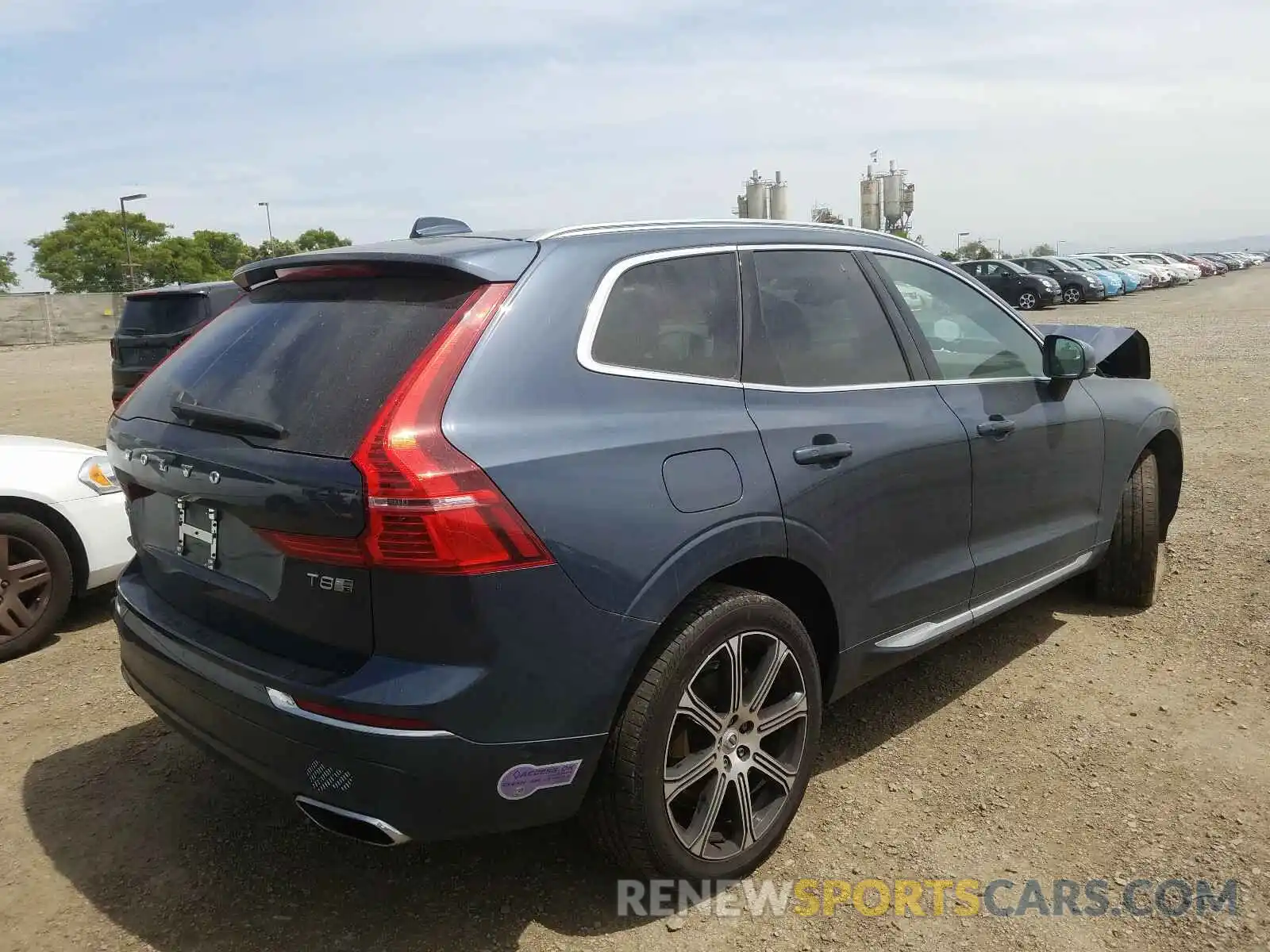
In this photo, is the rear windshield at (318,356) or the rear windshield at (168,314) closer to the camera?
the rear windshield at (318,356)

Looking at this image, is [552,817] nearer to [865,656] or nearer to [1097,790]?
[865,656]

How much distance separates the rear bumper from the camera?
2.18 m

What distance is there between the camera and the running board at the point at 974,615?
3.29m

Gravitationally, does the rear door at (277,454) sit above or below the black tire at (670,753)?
above

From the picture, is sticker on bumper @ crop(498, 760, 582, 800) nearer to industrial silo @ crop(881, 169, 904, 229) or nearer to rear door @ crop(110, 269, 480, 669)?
rear door @ crop(110, 269, 480, 669)

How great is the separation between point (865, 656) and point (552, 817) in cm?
124

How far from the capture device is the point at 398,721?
85.2 inches

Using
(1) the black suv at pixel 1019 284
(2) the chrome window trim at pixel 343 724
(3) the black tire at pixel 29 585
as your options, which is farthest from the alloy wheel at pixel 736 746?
(1) the black suv at pixel 1019 284

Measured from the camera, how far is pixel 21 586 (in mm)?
4566

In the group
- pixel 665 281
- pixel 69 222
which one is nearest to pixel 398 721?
pixel 665 281

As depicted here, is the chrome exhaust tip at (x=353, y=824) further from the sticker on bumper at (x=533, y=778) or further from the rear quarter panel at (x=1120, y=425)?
the rear quarter panel at (x=1120, y=425)

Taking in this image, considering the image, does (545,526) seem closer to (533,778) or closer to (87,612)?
(533,778)

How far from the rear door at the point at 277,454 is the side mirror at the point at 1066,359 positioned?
8.47 feet

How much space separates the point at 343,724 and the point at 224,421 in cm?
86
